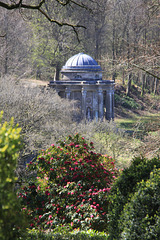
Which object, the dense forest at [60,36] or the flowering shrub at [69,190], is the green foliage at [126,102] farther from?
the flowering shrub at [69,190]

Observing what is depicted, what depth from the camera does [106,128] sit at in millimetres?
24781

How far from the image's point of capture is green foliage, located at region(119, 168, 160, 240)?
5.01m

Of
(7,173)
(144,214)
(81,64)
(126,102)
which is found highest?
(81,64)

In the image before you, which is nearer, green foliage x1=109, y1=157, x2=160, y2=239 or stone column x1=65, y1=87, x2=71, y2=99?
green foliage x1=109, y1=157, x2=160, y2=239

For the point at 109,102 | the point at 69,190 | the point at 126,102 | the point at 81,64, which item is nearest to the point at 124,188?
the point at 69,190

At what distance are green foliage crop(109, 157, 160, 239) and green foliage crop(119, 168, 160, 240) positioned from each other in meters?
0.34

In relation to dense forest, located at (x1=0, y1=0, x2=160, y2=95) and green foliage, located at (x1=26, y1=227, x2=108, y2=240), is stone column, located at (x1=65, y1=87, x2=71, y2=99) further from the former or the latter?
green foliage, located at (x1=26, y1=227, x2=108, y2=240)

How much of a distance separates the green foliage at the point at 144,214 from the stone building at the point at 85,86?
30.4m

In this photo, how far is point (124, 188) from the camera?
5.89 meters

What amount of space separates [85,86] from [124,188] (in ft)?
99.4

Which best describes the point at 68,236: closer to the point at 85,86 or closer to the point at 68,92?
the point at 68,92

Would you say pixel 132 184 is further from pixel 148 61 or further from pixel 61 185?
pixel 148 61

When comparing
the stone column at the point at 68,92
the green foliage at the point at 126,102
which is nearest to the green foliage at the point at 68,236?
the stone column at the point at 68,92

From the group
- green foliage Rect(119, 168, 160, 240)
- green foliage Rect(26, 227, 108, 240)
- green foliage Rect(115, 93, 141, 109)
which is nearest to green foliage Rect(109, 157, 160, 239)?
green foliage Rect(119, 168, 160, 240)
